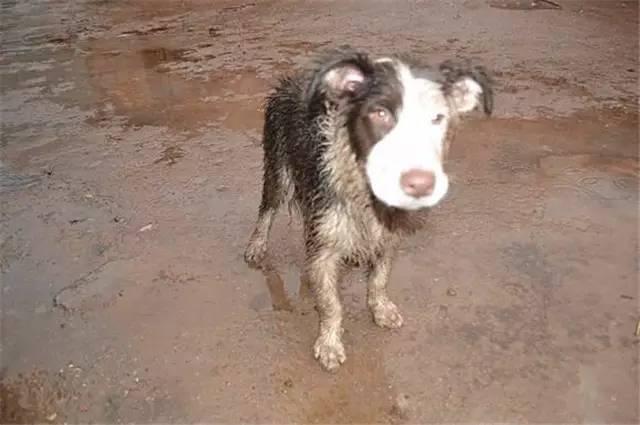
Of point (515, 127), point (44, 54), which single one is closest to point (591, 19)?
point (515, 127)

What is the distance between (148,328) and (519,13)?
285 inches

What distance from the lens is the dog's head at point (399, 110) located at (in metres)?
2.63

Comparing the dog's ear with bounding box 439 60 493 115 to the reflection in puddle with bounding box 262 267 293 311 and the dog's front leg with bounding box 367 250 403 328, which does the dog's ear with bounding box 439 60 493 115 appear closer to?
the dog's front leg with bounding box 367 250 403 328

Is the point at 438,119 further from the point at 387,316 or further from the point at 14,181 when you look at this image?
the point at 14,181

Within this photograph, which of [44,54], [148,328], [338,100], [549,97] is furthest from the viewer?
[44,54]

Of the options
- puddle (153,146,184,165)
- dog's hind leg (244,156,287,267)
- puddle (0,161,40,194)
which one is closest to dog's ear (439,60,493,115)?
dog's hind leg (244,156,287,267)

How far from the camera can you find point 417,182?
2.57 meters

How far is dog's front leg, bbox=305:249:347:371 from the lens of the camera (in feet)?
11.2

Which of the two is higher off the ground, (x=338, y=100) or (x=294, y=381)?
(x=338, y=100)

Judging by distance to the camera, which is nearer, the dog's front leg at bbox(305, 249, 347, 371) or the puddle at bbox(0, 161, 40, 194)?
the dog's front leg at bbox(305, 249, 347, 371)

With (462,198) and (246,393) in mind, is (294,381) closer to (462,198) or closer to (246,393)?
(246,393)

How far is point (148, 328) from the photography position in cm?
374

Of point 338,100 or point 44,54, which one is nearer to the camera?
point 338,100

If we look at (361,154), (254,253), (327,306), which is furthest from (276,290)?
(361,154)
